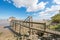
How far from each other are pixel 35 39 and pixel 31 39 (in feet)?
1.08

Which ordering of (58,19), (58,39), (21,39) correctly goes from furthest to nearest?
(58,19), (21,39), (58,39)

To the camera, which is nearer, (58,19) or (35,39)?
(35,39)

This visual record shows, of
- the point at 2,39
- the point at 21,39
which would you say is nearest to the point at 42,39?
the point at 21,39

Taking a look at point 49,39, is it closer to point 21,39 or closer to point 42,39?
point 42,39

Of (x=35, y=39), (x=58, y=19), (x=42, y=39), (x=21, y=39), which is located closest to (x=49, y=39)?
(x=42, y=39)

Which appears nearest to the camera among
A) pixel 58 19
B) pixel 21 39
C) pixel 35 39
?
pixel 35 39

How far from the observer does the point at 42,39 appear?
12.0 meters

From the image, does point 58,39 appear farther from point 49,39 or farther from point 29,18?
point 29,18

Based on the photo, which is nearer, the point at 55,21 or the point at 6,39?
the point at 6,39

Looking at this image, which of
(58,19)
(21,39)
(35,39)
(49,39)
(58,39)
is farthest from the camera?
(58,19)

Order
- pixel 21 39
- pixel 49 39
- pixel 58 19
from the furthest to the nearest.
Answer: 1. pixel 58 19
2. pixel 21 39
3. pixel 49 39

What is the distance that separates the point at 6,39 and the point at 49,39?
7049 mm

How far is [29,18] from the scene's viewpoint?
56.8 ft

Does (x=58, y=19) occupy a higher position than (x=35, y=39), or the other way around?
(x=58, y=19)
